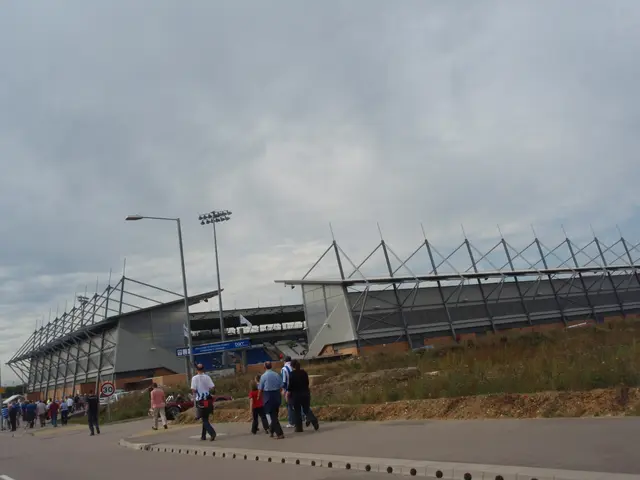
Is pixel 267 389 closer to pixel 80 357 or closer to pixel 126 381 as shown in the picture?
pixel 126 381

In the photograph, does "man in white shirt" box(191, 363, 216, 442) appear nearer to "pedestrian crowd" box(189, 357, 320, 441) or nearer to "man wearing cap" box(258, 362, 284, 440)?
"pedestrian crowd" box(189, 357, 320, 441)

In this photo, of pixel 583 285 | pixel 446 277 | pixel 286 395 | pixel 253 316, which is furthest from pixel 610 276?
pixel 286 395

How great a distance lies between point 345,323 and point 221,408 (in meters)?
37.9

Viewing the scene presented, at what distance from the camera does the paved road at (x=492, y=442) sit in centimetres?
769

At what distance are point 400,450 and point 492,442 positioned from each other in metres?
1.50

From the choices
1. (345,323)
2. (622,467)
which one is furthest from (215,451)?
(345,323)

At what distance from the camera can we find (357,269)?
201ft

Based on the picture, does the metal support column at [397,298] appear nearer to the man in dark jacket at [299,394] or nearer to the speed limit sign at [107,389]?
the speed limit sign at [107,389]

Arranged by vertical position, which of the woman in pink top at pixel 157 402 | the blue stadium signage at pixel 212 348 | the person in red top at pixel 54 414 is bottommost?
the woman in pink top at pixel 157 402

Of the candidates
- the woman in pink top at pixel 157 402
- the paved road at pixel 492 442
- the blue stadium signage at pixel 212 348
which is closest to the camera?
the paved road at pixel 492 442

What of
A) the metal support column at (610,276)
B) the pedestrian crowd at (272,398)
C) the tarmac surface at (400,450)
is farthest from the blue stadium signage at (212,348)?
the metal support column at (610,276)

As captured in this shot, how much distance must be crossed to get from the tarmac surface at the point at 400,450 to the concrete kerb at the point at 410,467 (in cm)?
7

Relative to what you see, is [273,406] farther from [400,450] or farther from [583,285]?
[583,285]

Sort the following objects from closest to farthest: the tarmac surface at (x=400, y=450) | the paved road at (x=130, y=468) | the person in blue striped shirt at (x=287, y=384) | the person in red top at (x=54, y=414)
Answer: the tarmac surface at (x=400, y=450) < the paved road at (x=130, y=468) < the person in blue striped shirt at (x=287, y=384) < the person in red top at (x=54, y=414)
